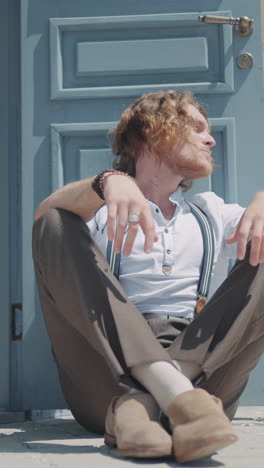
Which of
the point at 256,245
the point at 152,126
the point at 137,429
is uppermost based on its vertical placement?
the point at 152,126

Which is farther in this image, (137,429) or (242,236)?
(242,236)

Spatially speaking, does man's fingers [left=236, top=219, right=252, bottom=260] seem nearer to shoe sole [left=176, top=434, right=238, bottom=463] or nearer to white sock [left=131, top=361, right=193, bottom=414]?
white sock [left=131, top=361, right=193, bottom=414]

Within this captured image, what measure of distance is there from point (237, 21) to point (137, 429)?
1.76m

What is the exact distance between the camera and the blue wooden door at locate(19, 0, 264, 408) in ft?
9.68

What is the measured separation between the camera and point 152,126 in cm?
258

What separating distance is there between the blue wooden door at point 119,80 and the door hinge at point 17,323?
0.07 metres

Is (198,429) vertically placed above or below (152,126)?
below

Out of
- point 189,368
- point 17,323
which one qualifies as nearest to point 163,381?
point 189,368

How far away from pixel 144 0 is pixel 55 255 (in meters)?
1.40

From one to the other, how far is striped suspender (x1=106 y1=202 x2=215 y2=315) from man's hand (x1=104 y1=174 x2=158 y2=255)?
0.45 m

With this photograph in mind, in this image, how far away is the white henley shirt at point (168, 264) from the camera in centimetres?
236

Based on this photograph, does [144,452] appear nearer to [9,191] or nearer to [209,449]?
[209,449]

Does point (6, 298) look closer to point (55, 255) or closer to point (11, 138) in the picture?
point (11, 138)

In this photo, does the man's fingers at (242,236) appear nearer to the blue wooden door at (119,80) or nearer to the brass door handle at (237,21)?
the blue wooden door at (119,80)
